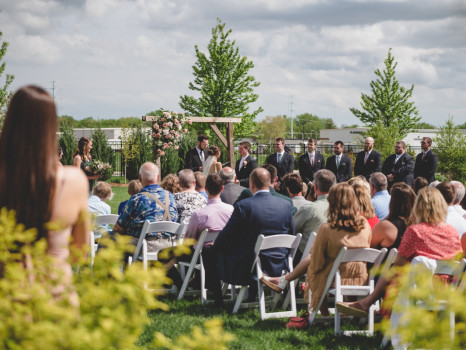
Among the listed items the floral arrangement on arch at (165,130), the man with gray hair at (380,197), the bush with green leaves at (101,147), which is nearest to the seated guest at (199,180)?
the man with gray hair at (380,197)

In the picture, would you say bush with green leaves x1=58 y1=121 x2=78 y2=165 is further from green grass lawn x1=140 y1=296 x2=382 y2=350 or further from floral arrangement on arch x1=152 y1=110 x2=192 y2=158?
green grass lawn x1=140 y1=296 x2=382 y2=350

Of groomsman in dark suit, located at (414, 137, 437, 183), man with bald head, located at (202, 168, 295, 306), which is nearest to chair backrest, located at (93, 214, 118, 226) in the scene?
man with bald head, located at (202, 168, 295, 306)

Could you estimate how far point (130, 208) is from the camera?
6.78 metres

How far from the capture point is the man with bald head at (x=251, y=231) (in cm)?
625

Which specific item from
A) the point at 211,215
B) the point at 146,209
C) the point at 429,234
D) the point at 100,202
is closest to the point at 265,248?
the point at 211,215

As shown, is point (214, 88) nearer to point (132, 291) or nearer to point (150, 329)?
point (150, 329)

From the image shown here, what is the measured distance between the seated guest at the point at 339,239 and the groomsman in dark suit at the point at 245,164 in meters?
6.58

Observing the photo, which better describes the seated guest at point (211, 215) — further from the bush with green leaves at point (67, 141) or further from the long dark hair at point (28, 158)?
the bush with green leaves at point (67, 141)

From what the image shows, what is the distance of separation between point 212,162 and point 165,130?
316 centimetres

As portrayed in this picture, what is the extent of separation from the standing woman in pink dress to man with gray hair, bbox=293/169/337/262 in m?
4.86

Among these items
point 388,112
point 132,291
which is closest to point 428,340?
point 132,291

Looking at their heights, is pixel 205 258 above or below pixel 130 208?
below

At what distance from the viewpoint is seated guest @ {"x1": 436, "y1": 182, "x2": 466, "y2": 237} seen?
609 centimetres

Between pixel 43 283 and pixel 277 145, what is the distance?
1110cm
